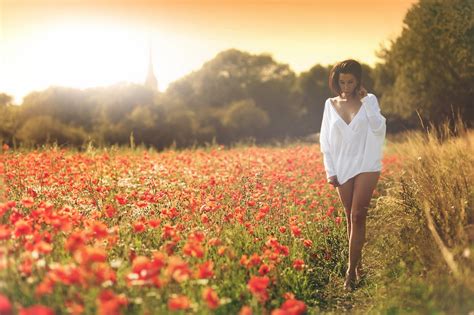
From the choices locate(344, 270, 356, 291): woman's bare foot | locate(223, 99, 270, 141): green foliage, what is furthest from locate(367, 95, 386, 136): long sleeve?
locate(223, 99, 270, 141): green foliage

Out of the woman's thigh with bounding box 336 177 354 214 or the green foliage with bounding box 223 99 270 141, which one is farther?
the green foliage with bounding box 223 99 270 141

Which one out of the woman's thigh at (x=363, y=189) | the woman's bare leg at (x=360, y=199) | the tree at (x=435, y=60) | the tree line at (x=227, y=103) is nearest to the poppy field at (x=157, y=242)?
the woman's bare leg at (x=360, y=199)

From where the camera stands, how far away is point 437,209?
219 inches

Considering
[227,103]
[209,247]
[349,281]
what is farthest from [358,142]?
[227,103]

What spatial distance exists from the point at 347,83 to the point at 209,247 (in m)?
2.02

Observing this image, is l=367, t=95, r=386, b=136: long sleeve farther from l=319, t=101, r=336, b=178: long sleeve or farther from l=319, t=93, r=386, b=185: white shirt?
l=319, t=101, r=336, b=178: long sleeve

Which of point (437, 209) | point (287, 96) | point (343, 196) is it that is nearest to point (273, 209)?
point (343, 196)

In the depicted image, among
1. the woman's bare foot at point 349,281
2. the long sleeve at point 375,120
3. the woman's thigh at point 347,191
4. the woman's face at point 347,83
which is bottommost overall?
the woman's bare foot at point 349,281

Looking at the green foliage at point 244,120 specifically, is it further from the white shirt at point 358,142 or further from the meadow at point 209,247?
the white shirt at point 358,142

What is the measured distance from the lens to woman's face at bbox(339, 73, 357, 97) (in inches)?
213

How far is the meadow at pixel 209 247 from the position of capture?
353 centimetres

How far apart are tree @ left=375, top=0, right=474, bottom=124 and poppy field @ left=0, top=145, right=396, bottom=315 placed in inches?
611

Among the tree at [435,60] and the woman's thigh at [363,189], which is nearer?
the woman's thigh at [363,189]

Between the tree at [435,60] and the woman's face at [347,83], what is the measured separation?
17806mm
